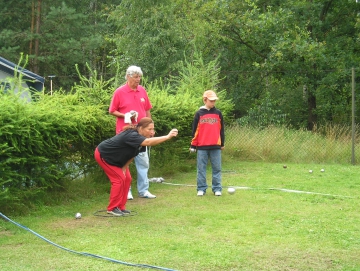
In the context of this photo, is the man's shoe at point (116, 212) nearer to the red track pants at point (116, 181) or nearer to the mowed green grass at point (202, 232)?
the red track pants at point (116, 181)

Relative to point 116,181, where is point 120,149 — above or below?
above

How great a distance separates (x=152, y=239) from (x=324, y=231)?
1.86 m

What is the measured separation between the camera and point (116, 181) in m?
6.57

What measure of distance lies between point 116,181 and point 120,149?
0.41 m

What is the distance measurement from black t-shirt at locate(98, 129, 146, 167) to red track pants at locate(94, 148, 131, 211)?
6 cm

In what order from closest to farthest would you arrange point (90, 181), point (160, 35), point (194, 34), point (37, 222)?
point (37, 222) → point (90, 181) → point (160, 35) → point (194, 34)

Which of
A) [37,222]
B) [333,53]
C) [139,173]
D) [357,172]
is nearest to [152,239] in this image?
[37,222]

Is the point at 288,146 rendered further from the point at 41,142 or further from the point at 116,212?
the point at 41,142

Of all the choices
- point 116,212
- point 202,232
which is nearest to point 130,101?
point 116,212

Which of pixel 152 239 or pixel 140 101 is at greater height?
pixel 140 101

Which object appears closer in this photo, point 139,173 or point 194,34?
point 139,173

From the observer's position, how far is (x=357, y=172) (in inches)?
430

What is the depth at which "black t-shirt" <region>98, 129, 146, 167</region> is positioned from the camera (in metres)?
6.40

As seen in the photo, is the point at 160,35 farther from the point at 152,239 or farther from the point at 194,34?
the point at 152,239
